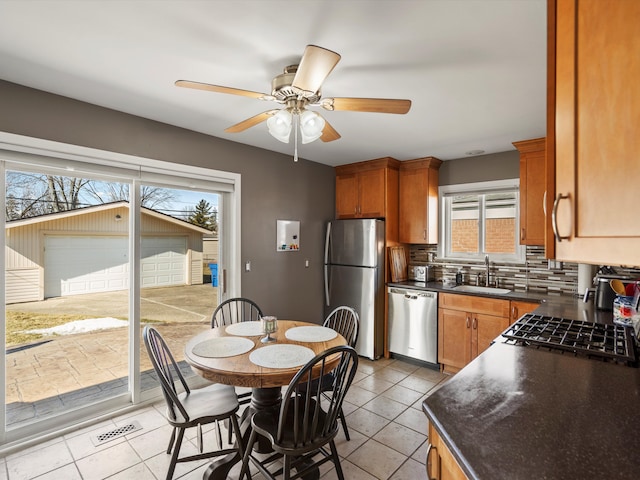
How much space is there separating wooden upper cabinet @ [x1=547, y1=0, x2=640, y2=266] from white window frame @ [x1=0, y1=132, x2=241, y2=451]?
287cm

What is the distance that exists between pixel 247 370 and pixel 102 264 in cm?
180

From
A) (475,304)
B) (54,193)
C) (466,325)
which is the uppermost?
(54,193)

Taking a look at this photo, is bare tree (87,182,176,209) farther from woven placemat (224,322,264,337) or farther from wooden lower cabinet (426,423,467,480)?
wooden lower cabinet (426,423,467,480)

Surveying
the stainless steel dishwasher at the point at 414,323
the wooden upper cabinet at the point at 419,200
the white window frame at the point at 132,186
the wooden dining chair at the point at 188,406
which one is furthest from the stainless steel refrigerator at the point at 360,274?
the wooden dining chair at the point at 188,406

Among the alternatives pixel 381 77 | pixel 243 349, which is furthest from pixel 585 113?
pixel 243 349

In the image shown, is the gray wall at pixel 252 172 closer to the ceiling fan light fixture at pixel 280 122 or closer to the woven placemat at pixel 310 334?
the woven placemat at pixel 310 334

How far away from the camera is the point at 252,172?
12.0 ft

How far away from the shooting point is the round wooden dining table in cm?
181

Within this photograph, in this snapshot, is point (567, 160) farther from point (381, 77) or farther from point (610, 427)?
point (381, 77)

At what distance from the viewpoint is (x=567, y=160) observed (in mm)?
920

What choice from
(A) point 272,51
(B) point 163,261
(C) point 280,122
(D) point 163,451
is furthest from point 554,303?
(B) point 163,261

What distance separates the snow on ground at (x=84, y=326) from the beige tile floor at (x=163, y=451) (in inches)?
29.0

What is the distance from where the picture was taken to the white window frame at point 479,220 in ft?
12.4

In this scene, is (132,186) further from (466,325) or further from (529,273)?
(529,273)
